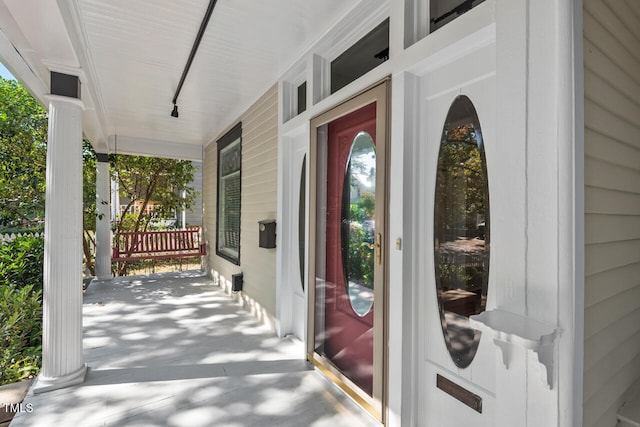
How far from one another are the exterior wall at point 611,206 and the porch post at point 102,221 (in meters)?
6.75

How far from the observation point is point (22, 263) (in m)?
4.10

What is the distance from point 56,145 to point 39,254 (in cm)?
280

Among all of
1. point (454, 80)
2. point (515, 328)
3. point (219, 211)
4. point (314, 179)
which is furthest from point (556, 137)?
point (219, 211)

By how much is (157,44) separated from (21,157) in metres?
4.45

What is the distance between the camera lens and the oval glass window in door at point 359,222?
2.18m

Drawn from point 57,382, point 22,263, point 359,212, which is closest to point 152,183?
point 22,263

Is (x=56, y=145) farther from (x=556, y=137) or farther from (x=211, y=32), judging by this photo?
(x=556, y=137)

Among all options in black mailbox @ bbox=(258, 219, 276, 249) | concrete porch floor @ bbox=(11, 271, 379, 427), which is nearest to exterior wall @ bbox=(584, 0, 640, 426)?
concrete porch floor @ bbox=(11, 271, 379, 427)

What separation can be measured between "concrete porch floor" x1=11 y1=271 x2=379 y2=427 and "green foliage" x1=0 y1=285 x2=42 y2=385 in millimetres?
391

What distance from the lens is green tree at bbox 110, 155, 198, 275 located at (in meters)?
7.55

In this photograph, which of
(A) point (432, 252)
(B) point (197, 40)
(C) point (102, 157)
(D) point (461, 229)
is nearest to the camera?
(D) point (461, 229)

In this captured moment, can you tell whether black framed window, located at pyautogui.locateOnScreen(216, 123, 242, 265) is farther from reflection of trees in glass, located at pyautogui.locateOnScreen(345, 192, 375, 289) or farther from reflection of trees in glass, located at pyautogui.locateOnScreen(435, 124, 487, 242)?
reflection of trees in glass, located at pyautogui.locateOnScreen(435, 124, 487, 242)

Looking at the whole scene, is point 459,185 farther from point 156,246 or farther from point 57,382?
point 156,246

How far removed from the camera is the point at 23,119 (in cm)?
562
